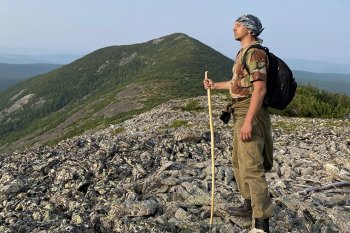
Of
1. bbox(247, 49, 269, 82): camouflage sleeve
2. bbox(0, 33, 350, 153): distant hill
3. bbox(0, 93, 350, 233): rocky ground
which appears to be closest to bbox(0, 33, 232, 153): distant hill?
bbox(0, 33, 350, 153): distant hill

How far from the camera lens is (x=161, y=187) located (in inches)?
370

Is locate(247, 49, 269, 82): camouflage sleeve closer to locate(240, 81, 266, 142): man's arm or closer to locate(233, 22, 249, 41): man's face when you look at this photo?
locate(240, 81, 266, 142): man's arm

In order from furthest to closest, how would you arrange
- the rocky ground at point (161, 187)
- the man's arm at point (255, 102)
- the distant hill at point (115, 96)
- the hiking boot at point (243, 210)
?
the distant hill at point (115, 96) → the rocky ground at point (161, 187) → the hiking boot at point (243, 210) → the man's arm at point (255, 102)

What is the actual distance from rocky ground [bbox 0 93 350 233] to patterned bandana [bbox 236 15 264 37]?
341 centimetres

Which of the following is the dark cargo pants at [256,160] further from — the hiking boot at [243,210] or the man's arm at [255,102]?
the hiking boot at [243,210]

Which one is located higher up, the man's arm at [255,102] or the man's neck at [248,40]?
the man's neck at [248,40]

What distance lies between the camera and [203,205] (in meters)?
8.37

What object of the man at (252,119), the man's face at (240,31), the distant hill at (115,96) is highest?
the man's face at (240,31)

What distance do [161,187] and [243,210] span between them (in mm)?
2444

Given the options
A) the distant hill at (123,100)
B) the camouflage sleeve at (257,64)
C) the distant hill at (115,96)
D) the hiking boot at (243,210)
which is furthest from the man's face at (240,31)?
the distant hill at (115,96)

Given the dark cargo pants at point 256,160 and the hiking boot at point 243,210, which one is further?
the hiking boot at point 243,210

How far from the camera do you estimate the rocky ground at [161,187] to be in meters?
7.75

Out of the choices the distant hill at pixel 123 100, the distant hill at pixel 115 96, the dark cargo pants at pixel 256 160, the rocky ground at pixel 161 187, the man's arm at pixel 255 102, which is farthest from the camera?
the distant hill at pixel 115 96

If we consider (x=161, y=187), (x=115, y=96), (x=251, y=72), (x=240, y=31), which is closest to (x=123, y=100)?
(x=115, y=96)
